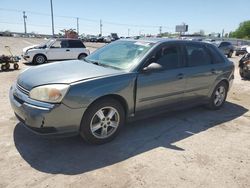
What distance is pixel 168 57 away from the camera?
466cm

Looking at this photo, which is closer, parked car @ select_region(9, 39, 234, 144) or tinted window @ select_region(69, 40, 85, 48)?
parked car @ select_region(9, 39, 234, 144)

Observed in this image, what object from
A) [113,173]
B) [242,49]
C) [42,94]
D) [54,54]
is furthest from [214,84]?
[242,49]

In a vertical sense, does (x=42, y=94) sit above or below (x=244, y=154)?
above

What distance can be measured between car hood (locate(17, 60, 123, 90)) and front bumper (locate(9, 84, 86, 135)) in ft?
0.98

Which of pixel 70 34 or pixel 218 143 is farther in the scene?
pixel 70 34

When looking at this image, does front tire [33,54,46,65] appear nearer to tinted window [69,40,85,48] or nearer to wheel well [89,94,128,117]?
tinted window [69,40,85,48]

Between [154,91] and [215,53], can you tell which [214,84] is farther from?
[154,91]

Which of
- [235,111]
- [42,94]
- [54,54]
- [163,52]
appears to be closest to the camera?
[42,94]

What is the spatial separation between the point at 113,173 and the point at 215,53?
386 centimetres

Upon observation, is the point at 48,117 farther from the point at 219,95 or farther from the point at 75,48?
the point at 75,48

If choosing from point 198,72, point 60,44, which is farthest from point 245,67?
point 60,44

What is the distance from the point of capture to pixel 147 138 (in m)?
4.25

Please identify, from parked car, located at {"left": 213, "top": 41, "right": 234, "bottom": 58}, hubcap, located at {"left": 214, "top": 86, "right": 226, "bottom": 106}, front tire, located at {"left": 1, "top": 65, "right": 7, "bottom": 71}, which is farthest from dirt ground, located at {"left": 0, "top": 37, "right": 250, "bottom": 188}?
parked car, located at {"left": 213, "top": 41, "right": 234, "bottom": 58}

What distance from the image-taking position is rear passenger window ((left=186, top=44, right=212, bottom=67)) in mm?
5051
